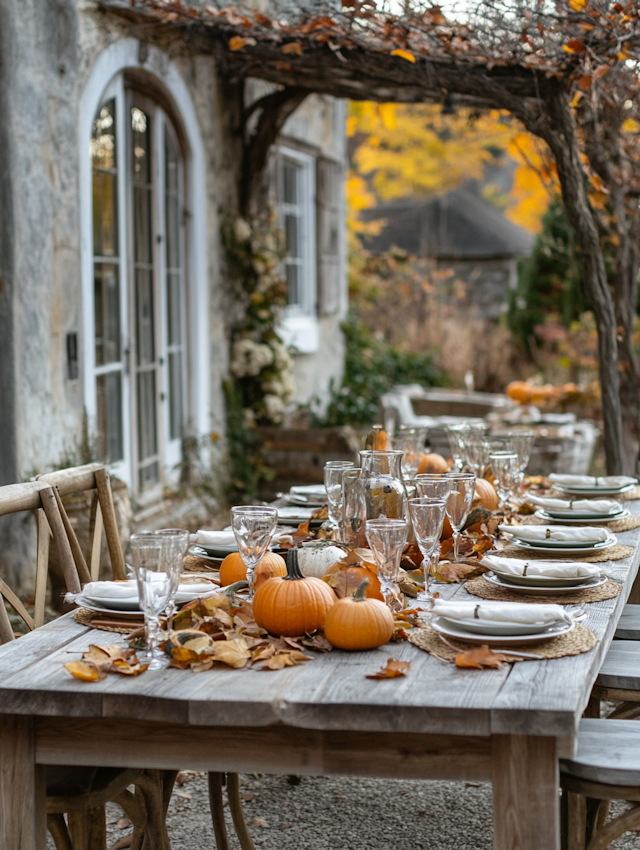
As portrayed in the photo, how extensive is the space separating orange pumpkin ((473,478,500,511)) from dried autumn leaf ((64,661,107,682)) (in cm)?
142

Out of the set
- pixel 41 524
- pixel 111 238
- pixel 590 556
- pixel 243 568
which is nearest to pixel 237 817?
pixel 243 568

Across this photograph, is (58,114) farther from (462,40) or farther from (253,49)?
(462,40)

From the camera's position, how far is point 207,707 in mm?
1440

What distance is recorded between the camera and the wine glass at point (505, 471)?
9.02 feet

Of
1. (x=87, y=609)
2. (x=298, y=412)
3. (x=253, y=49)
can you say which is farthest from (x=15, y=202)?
(x=298, y=412)

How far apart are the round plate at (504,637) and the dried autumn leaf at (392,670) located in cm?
15

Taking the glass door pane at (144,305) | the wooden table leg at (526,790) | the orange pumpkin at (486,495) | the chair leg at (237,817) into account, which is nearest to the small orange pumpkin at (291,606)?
the wooden table leg at (526,790)

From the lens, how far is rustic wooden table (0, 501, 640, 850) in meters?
1.42

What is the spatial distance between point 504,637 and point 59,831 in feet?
3.14

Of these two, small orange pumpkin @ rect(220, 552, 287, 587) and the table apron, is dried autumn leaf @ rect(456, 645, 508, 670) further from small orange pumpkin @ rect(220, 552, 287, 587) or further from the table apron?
small orange pumpkin @ rect(220, 552, 287, 587)

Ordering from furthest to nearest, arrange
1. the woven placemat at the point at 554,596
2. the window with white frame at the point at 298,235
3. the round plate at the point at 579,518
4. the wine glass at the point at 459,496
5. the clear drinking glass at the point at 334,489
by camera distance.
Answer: the window with white frame at the point at 298,235
the round plate at the point at 579,518
the clear drinking glass at the point at 334,489
the wine glass at the point at 459,496
the woven placemat at the point at 554,596

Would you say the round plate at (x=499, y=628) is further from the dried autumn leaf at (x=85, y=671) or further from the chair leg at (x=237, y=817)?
the chair leg at (x=237, y=817)

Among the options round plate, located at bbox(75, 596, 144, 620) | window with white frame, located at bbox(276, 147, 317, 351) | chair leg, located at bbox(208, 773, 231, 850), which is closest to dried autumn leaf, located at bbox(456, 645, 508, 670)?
round plate, located at bbox(75, 596, 144, 620)

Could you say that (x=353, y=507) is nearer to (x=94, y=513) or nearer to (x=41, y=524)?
(x=41, y=524)
